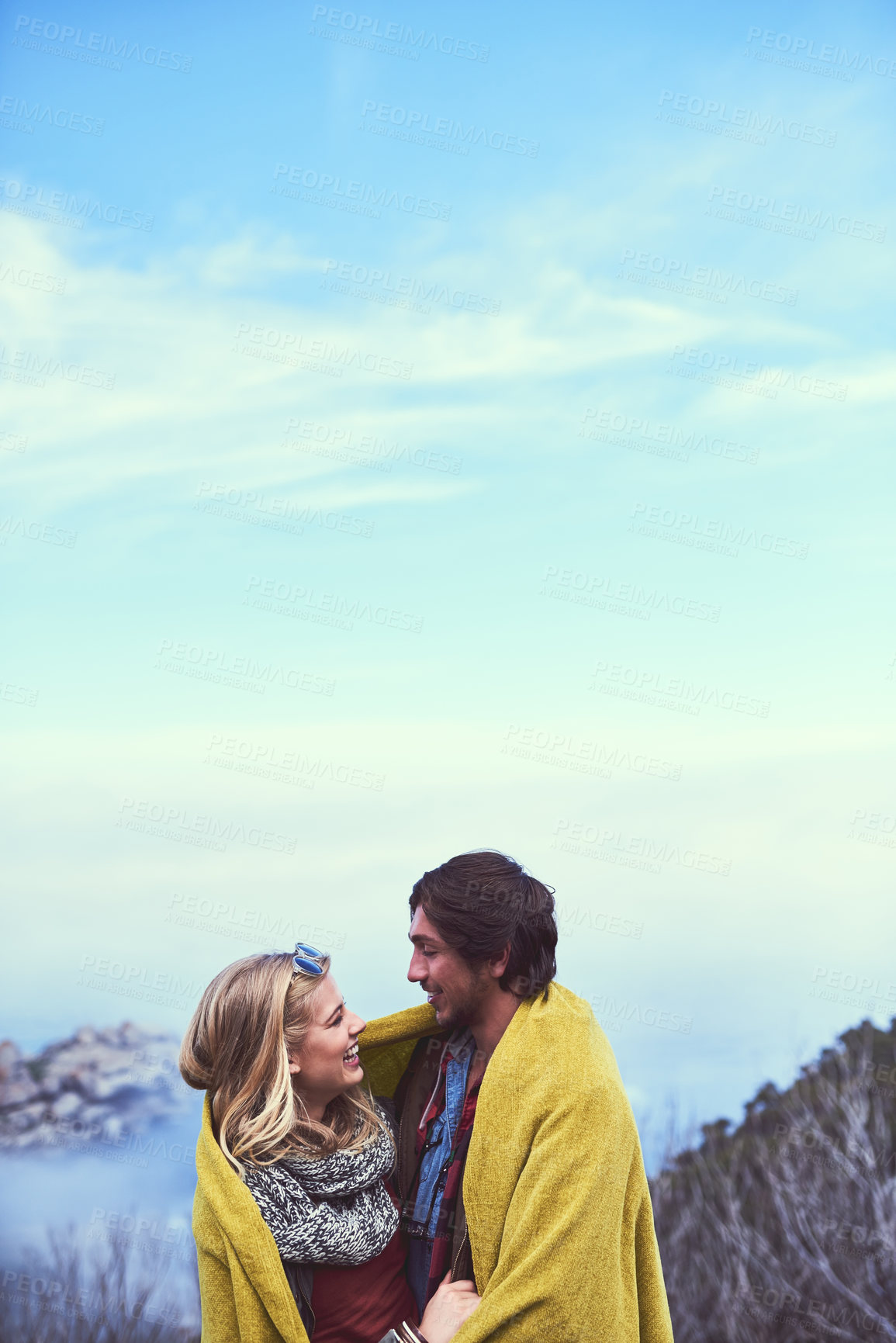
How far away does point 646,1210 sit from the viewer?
1788 mm

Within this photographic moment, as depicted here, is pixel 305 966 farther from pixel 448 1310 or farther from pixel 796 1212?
pixel 796 1212

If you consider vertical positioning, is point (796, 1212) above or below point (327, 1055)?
below

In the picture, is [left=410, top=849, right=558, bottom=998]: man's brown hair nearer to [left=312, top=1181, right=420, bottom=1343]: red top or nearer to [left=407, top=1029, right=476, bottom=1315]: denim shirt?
[left=407, top=1029, right=476, bottom=1315]: denim shirt

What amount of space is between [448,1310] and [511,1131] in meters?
0.28

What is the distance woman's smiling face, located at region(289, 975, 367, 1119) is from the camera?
1725 mm

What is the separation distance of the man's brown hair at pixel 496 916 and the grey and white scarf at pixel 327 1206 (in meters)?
0.36

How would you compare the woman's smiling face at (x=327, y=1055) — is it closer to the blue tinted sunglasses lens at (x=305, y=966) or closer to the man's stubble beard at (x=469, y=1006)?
the blue tinted sunglasses lens at (x=305, y=966)

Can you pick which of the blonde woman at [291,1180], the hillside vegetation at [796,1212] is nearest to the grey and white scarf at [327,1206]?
the blonde woman at [291,1180]

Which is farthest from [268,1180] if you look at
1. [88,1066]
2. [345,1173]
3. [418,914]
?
[88,1066]

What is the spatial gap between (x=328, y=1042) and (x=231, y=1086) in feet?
0.54

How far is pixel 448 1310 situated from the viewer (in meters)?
1.63

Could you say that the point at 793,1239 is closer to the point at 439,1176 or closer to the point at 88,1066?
the point at 88,1066

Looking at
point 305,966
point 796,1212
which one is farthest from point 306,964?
point 796,1212

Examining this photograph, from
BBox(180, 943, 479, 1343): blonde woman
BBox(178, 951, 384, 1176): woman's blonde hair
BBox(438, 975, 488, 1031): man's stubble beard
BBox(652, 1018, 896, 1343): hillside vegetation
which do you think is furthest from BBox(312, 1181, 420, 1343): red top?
BBox(652, 1018, 896, 1343): hillside vegetation
